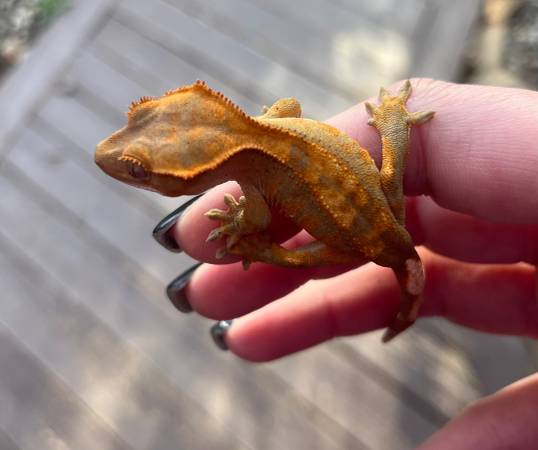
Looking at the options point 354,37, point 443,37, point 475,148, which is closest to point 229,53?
point 354,37

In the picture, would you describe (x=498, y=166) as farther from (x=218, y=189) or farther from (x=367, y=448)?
(x=367, y=448)

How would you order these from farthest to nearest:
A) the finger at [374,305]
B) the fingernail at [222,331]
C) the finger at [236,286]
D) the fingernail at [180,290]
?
the fingernail at [222,331] < the finger at [374,305] < the fingernail at [180,290] < the finger at [236,286]

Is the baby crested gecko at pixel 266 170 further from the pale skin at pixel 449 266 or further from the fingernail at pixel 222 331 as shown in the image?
the fingernail at pixel 222 331

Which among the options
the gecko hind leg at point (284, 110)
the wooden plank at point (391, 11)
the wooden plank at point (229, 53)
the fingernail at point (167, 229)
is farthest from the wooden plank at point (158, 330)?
the wooden plank at point (391, 11)

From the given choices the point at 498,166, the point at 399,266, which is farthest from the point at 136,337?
the point at 498,166

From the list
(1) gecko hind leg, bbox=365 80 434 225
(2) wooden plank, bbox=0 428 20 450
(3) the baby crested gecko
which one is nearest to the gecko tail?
(3) the baby crested gecko

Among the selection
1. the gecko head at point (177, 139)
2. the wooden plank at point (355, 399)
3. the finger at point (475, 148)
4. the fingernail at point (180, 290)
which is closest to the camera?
the gecko head at point (177, 139)
